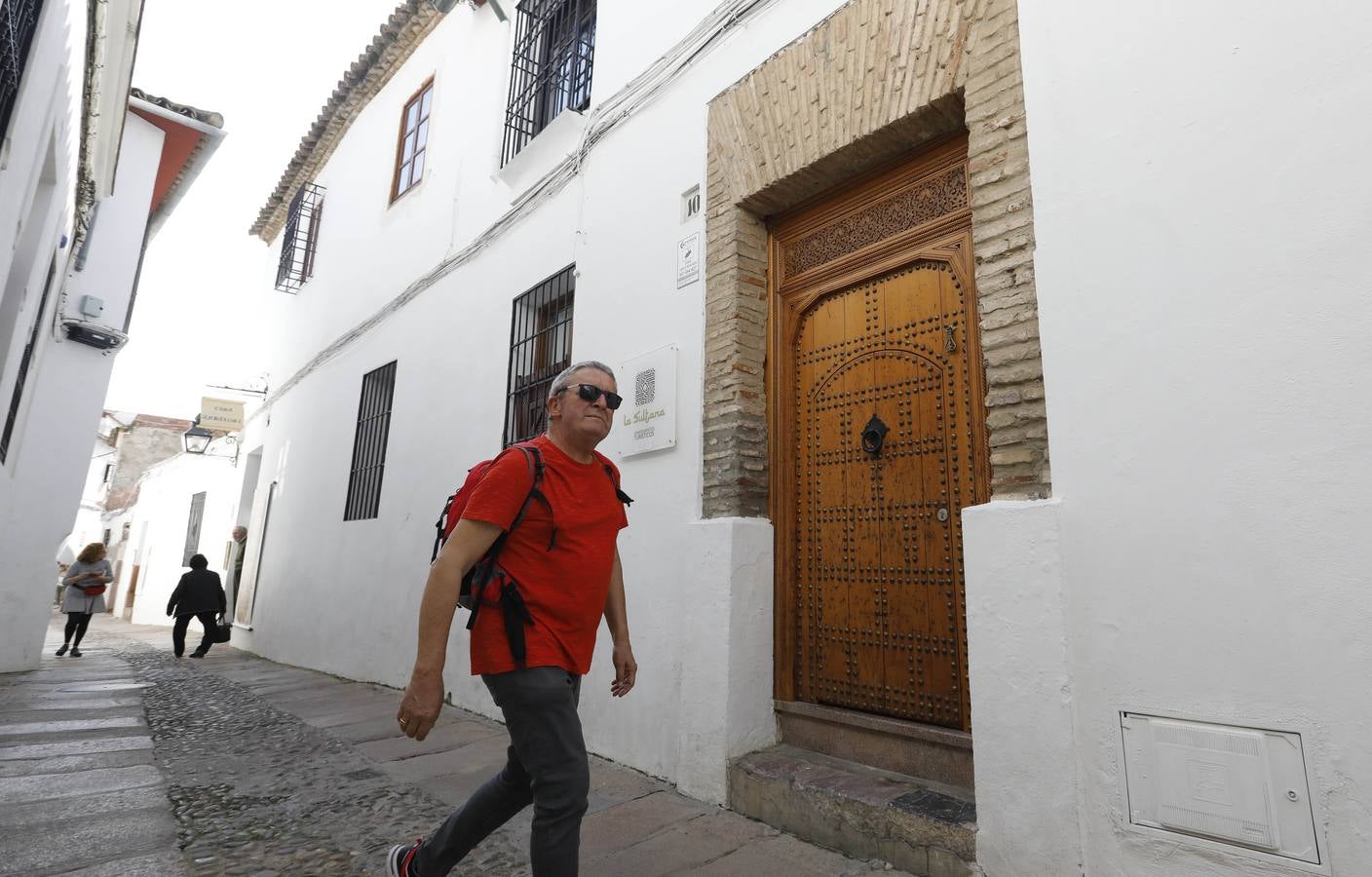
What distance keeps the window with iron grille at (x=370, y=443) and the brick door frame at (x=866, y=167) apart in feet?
15.1

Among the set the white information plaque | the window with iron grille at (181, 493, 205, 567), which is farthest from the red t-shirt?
the window with iron grille at (181, 493, 205, 567)

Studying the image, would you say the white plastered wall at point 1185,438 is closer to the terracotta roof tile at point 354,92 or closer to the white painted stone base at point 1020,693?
the white painted stone base at point 1020,693

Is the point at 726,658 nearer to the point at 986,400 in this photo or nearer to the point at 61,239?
the point at 986,400

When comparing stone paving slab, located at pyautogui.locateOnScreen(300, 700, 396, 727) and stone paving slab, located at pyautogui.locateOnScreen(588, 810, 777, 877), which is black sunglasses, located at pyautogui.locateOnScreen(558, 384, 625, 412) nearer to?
stone paving slab, located at pyautogui.locateOnScreen(588, 810, 777, 877)

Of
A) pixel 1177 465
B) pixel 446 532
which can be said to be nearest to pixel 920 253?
pixel 1177 465

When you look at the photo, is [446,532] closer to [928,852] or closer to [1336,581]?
[928,852]

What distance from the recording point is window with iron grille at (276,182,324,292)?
10.6m

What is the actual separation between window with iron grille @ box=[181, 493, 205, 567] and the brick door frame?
15256 mm

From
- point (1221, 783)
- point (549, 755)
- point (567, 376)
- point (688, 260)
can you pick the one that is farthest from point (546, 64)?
point (1221, 783)

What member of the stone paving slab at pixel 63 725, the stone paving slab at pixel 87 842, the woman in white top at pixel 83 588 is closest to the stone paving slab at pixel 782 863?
the stone paving slab at pixel 87 842

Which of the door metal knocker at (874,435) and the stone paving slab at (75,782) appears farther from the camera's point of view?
the stone paving slab at (75,782)

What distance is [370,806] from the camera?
312cm

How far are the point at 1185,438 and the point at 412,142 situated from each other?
317 inches

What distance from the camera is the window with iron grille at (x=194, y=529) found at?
15.4 m
